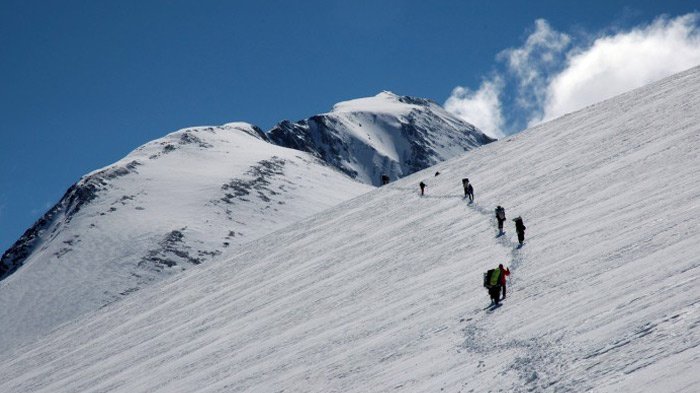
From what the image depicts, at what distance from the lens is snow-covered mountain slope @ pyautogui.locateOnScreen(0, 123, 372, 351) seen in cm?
8631

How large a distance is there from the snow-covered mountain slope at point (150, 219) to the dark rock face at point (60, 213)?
27cm

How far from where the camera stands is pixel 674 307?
11695mm

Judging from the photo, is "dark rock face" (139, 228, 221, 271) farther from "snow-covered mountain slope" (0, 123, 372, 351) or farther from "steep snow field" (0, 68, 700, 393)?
"steep snow field" (0, 68, 700, 393)

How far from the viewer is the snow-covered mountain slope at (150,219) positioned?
86312 millimetres

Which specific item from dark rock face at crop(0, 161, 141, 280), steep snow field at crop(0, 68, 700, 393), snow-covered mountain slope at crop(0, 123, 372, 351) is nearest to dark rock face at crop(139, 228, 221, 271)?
snow-covered mountain slope at crop(0, 123, 372, 351)

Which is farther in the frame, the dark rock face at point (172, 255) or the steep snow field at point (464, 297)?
the dark rock face at point (172, 255)

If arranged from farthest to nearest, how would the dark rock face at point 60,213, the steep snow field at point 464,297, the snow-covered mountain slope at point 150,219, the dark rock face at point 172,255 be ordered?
the dark rock face at point 60,213 < the dark rock face at point 172,255 < the snow-covered mountain slope at point 150,219 < the steep snow field at point 464,297

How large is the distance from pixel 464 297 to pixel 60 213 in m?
137

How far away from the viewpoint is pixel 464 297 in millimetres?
19328

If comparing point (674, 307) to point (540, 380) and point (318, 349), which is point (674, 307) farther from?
point (318, 349)

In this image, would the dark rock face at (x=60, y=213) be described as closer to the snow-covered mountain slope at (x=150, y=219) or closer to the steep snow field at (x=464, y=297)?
the snow-covered mountain slope at (x=150, y=219)

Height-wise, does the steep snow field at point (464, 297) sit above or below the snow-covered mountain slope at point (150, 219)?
below

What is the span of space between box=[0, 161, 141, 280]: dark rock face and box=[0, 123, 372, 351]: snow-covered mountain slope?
0.27m

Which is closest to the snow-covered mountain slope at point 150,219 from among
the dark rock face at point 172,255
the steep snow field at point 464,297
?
the dark rock face at point 172,255
